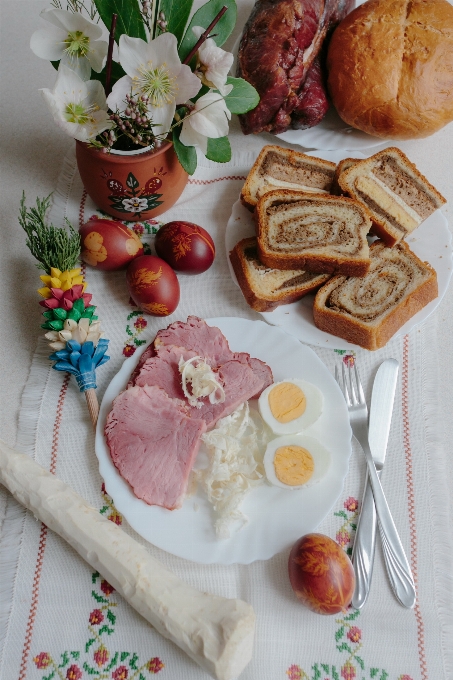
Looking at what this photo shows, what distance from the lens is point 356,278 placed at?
6.29 feet

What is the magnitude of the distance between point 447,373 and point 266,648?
3.18ft

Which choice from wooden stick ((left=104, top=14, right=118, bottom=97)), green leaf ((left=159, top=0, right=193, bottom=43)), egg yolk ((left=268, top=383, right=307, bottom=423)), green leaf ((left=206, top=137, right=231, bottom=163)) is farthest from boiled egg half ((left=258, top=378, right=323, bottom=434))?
green leaf ((left=159, top=0, right=193, bottom=43))

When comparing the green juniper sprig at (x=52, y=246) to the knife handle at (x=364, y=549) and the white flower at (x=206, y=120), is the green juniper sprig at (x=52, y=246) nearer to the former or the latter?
the white flower at (x=206, y=120)

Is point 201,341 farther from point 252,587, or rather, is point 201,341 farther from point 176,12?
point 176,12

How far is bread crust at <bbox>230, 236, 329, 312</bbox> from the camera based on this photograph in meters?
1.85

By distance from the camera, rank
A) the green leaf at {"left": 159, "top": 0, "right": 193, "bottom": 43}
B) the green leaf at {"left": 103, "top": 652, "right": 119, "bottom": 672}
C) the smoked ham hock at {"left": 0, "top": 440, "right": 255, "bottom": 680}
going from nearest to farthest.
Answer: the smoked ham hock at {"left": 0, "top": 440, "right": 255, "bottom": 680} < the green leaf at {"left": 103, "top": 652, "right": 119, "bottom": 672} < the green leaf at {"left": 159, "top": 0, "right": 193, "bottom": 43}

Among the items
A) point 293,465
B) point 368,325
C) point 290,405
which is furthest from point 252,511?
point 368,325

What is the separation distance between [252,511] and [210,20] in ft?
4.44

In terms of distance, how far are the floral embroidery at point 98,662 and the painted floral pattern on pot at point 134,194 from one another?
47.2 inches

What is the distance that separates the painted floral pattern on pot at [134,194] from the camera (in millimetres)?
1811

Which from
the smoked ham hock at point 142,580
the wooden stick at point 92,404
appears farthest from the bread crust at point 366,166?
the smoked ham hock at point 142,580

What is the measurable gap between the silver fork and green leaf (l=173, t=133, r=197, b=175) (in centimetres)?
Answer: 76

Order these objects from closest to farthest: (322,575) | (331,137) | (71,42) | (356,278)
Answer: (322,575) → (71,42) → (356,278) → (331,137)

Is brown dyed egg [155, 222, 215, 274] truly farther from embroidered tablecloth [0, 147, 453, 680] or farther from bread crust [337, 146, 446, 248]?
bread crust [337, 146, 446, 248]
